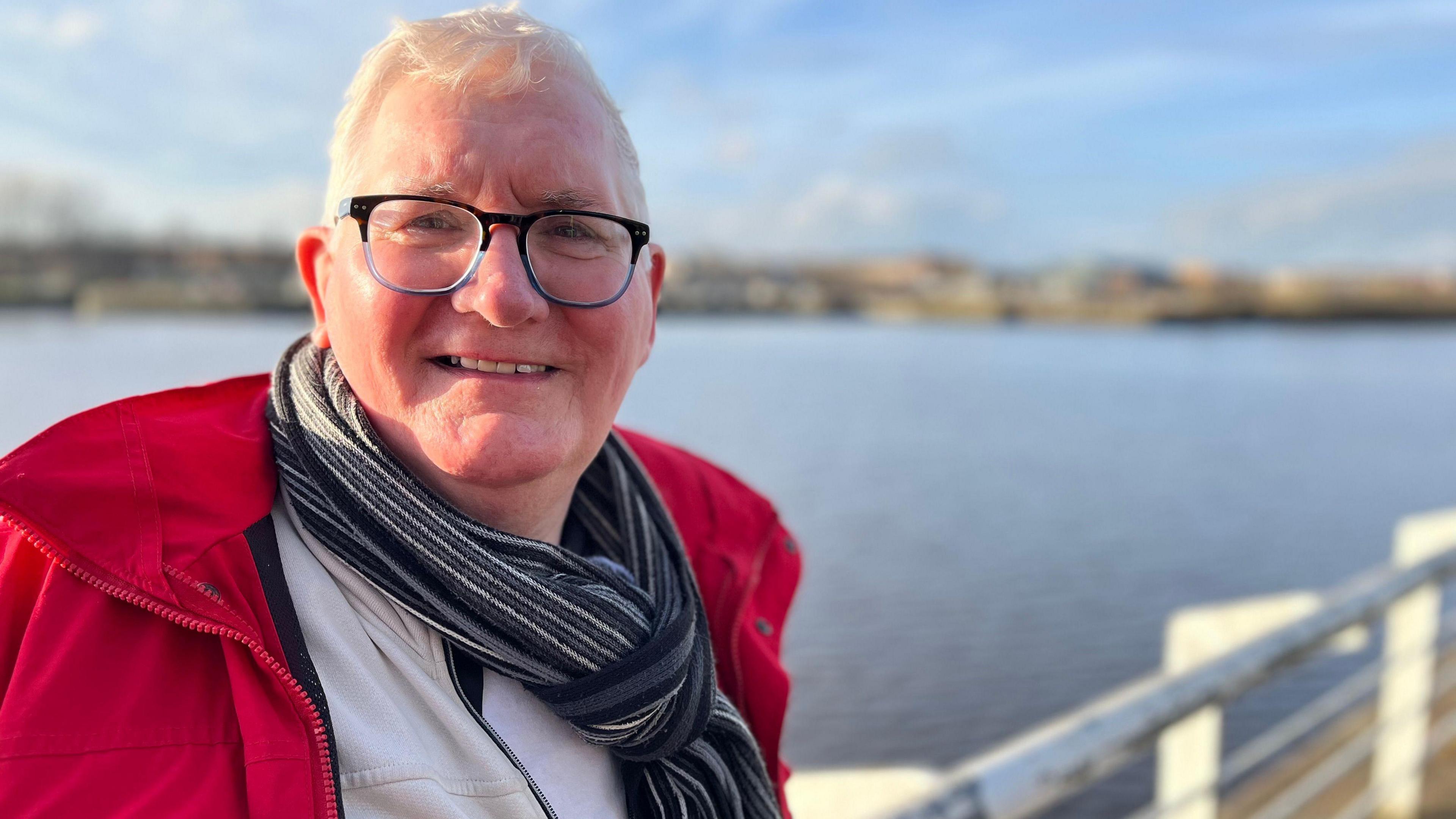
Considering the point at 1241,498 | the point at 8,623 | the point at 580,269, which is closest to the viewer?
the point at 8,623

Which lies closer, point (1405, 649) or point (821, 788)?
point (821, 788)

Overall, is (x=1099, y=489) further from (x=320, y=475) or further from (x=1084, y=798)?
(x=320, y=475)

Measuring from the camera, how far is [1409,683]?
142 inches

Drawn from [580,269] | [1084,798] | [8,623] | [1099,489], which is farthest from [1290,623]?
[1099,489]

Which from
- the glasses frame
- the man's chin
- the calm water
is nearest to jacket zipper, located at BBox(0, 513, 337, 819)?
the man's chin

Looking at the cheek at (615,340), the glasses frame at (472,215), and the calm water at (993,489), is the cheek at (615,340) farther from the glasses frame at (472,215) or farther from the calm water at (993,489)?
the calm water at (993,489)

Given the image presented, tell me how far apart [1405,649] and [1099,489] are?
1407 cm

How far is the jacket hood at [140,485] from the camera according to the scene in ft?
3.28

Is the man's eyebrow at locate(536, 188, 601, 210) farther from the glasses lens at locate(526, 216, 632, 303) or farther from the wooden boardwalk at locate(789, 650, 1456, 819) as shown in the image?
the wooden boardwalk at locate(789, 650, 1456, 819)

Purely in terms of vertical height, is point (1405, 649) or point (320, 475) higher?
point (320, 475)

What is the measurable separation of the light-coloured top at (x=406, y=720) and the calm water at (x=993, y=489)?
7.12 m

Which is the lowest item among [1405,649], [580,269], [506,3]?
[1405,649]

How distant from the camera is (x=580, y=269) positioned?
1.30m

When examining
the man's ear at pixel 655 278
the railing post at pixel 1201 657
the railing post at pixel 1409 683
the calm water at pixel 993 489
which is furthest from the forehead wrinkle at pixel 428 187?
the calm water at pixel 993 489
